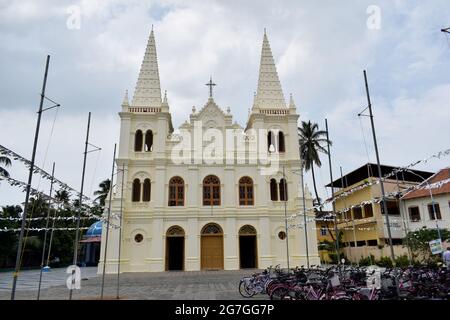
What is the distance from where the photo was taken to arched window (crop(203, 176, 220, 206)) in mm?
26703

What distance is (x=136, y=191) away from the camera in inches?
1060

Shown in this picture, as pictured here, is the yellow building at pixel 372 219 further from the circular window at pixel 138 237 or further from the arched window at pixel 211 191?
the circular window at pixel 138 237

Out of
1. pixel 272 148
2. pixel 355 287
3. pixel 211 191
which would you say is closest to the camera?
pixel 355 287

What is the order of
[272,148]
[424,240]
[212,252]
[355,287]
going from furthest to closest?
[272,148] → [212,252] → [424,240] → [355,287]

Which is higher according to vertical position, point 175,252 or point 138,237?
point 138,237

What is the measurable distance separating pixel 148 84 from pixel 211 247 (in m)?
15.1

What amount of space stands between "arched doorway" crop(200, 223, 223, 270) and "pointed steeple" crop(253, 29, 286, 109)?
36.4 ft

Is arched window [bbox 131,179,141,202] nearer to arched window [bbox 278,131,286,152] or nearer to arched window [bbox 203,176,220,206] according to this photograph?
arched window [bbox 203,176,220,206]

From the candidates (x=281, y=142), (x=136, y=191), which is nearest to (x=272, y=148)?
(x=281, y=142)

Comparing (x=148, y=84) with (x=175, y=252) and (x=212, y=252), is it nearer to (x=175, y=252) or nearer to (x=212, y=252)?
(x=175, y=252)

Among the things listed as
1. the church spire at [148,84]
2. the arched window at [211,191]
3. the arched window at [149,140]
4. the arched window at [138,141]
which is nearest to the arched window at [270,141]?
the arched window at [211,191]

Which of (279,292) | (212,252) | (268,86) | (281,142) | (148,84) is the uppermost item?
(268,86)

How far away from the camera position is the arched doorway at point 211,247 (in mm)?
25391

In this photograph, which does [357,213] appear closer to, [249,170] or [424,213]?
[424,213]
